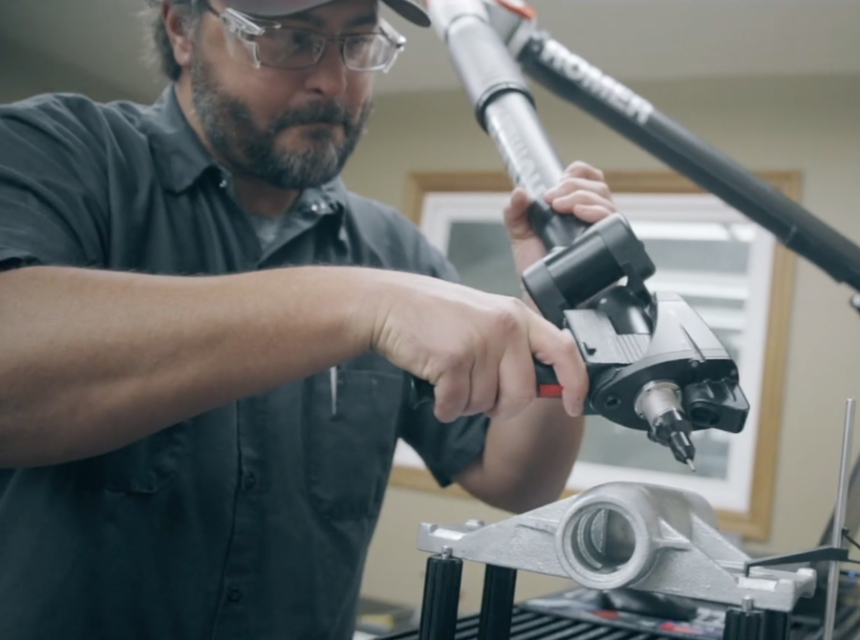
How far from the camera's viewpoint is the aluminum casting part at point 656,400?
1.61 ft

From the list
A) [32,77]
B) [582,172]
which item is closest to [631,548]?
[582,172]

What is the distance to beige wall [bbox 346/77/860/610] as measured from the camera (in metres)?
2.15

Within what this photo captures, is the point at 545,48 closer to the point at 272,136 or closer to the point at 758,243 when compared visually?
the point at 272,136

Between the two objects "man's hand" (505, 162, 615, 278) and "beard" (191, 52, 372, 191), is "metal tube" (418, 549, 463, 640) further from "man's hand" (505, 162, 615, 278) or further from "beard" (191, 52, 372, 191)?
"beard" (191, 52, 372, 191)

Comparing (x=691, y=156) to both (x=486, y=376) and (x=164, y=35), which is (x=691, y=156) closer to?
(x=486, y=376)

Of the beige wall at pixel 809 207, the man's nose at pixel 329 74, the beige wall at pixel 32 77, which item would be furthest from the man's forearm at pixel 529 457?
the beige wall at pixel 32 77

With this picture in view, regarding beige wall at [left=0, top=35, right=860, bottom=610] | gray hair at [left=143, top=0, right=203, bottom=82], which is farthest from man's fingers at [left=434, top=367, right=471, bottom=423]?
beige wall at [left=0, top=35, right=860, bottom=610]

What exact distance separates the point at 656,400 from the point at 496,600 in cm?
16

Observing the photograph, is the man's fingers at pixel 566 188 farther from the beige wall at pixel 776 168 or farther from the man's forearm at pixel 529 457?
the beige wall at pixel 776 168

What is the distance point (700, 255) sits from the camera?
2473mm

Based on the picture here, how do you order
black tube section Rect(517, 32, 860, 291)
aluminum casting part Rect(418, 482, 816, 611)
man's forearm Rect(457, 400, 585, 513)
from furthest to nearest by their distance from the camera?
man's forearm Rect(457, 400, 585, 513)
black tube section Rect(517, 32, 860, 291)
aluminum casting part Rect(418, 482, 816, 611)

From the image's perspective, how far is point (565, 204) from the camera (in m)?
0.74

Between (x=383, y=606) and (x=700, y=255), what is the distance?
1367mm

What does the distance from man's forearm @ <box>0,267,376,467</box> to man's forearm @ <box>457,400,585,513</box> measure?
45 centimetres
